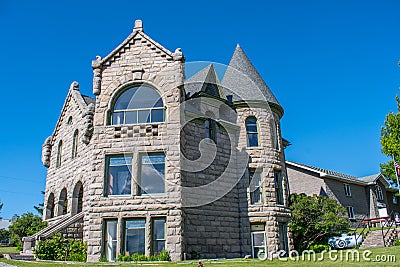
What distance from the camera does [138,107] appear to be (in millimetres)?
19281

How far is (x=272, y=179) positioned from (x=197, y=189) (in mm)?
5590

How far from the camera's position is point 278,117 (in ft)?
82.6

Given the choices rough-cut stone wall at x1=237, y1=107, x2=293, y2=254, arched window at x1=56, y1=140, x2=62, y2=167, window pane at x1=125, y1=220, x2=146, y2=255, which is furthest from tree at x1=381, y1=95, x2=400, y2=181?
arched window at x1=56, y1=140, x2=62, y2=167

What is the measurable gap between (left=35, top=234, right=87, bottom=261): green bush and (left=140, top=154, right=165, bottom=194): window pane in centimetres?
423

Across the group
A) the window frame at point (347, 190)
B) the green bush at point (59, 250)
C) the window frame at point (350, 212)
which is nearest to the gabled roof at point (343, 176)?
the window frame at point (347, 190)

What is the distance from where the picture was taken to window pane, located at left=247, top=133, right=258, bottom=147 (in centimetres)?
2315

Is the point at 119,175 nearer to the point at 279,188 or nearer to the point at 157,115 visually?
the point at 157,115

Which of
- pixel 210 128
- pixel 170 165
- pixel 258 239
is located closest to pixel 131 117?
pixel 170 165

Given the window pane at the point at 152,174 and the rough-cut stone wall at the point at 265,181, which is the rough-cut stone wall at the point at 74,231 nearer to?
the window pane at the point at 152,174

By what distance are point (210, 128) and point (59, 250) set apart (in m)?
10.2

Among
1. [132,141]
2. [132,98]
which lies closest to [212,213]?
[132,141]

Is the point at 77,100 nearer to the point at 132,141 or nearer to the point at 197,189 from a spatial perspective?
the point at 132,141

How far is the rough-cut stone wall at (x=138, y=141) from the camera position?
56.9ft

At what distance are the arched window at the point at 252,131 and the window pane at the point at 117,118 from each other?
805 cm
